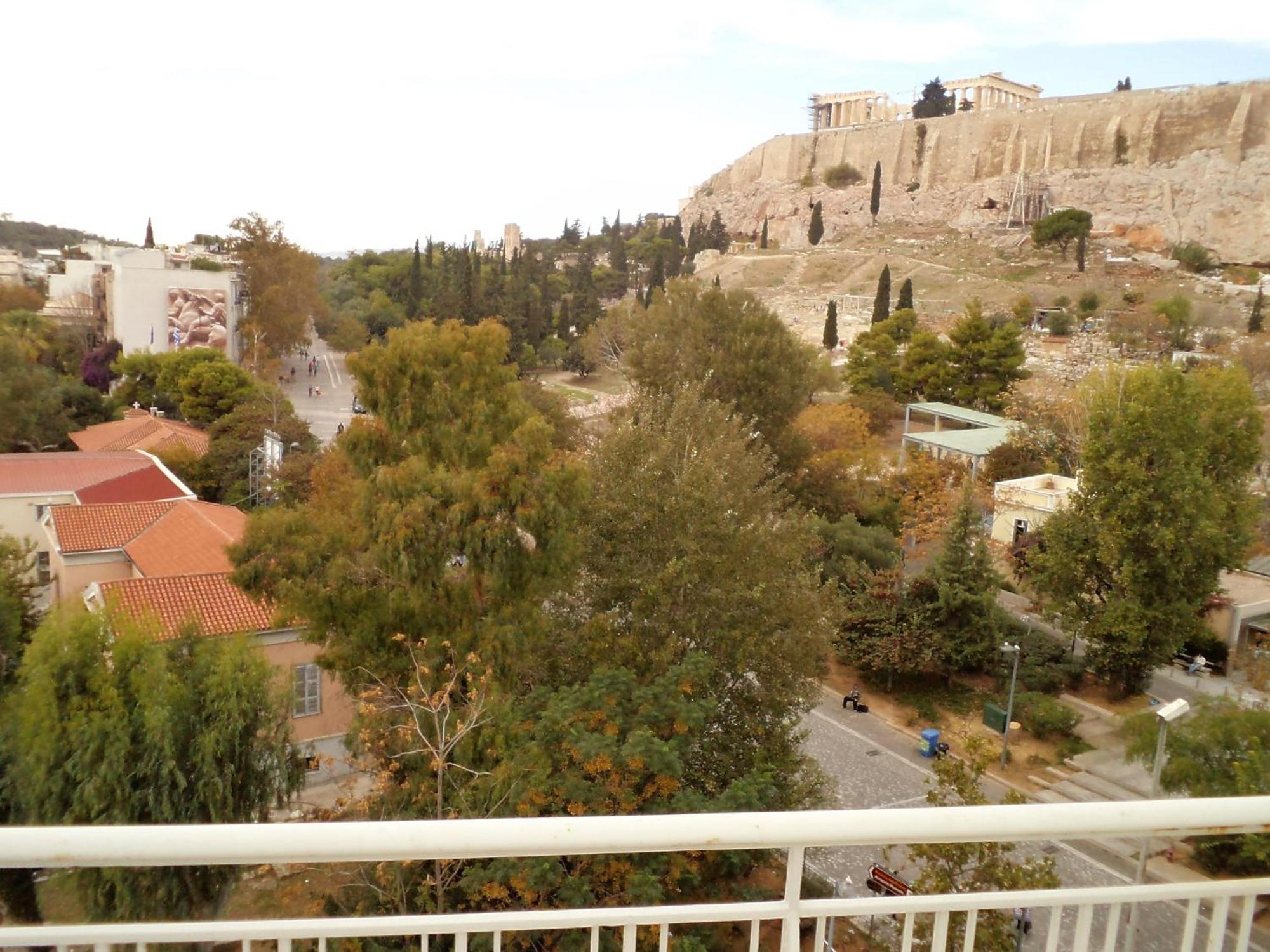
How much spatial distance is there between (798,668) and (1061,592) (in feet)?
24.5

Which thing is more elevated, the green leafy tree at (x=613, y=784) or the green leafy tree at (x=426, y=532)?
the green leafy tree at (x=426, y=532)

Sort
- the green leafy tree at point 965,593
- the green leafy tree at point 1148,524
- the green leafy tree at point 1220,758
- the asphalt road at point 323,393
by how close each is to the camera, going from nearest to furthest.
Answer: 1. the green leafy tree at point 1220,758
2. the green leafy tree at point 1148,524
3. the green leafy tree at point 965,593
4. the asphalt road at point 323,393

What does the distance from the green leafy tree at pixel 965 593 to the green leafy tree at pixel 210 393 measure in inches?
821

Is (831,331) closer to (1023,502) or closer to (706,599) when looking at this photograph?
(1023,502)

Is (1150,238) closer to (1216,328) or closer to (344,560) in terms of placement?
(1216,328)

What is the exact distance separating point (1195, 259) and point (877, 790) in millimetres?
50305

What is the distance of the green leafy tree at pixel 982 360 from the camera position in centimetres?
2869

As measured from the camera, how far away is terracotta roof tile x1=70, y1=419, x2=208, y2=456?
74.2 ft

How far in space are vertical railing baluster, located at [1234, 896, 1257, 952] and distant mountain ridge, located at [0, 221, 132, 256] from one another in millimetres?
100217

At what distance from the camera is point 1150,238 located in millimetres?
54844

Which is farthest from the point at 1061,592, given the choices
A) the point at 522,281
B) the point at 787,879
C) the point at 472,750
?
the point at 522,281

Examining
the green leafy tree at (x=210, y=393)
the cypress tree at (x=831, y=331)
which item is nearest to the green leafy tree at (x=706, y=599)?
the green leafy tree at (x=210, y=393)

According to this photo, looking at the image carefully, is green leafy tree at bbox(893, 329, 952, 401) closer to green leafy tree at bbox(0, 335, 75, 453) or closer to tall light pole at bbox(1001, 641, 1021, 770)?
tall light pole at bbox(1001, 641, 1021, 770)

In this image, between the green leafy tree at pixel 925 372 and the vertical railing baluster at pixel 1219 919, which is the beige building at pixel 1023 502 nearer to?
the green leafy tree at pixel 925 372
